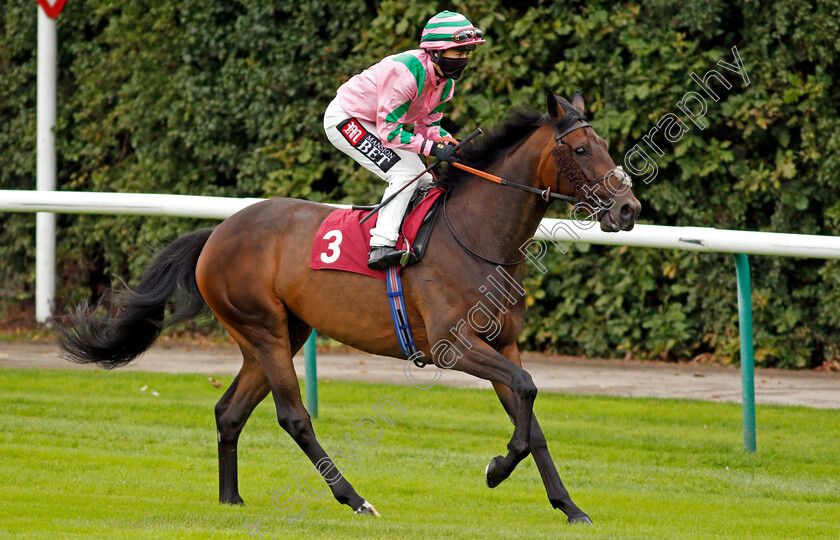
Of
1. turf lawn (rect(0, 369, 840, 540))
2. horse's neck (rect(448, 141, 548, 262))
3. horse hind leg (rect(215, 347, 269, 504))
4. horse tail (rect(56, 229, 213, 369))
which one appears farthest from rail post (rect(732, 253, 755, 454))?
horse tail (rect(56, 229, 213, 369))

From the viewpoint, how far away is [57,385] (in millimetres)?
7965

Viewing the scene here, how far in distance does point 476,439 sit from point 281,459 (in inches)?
51.6

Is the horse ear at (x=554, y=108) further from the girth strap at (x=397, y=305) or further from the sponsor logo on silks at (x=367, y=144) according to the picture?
the girth strap at (x=397, y=305)

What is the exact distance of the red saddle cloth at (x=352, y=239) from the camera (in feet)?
15.9

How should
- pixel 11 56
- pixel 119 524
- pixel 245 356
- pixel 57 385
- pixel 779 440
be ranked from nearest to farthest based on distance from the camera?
pixel 119 524 < pixel 245 356 < pixel 779 440 < pixel 57 385 < pixel 11 56

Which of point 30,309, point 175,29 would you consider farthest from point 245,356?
point 30,309

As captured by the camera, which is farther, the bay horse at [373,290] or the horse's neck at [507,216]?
the horse's neck at [507,216]

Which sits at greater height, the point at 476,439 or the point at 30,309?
the point at 476,439

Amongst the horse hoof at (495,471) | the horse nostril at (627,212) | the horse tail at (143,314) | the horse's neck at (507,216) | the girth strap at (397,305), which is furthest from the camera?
the horse tail at (143,314)

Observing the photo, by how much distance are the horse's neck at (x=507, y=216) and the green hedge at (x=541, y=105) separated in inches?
162

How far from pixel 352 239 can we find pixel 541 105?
14.5 ft

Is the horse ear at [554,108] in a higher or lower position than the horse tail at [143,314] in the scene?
higher

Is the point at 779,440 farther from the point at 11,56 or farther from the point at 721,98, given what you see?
the point at 11,56

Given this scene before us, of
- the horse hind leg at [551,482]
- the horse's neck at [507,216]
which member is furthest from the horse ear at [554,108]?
the horse hind leg at [551,482]
